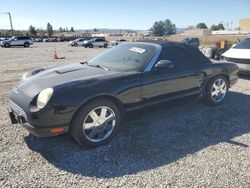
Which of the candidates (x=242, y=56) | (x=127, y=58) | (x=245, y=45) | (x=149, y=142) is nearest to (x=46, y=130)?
(x=149, y=142)

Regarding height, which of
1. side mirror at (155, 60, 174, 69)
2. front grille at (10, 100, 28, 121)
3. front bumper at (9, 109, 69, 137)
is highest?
side mirror at (155, 60, 174, 69)

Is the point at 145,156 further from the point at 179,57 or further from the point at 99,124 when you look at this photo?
the point at 179,57

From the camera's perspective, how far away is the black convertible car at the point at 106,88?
3.31 m

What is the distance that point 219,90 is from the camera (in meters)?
5.53

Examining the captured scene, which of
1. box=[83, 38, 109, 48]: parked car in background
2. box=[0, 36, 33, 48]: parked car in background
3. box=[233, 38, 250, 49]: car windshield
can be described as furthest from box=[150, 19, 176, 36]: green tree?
box=[233, 38, 250, 49]: car windshield

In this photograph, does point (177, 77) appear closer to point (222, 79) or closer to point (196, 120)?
point (196, 120)

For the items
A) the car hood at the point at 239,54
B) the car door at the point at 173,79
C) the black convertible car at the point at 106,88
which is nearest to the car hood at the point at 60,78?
the black convertible car at the point at 106,88

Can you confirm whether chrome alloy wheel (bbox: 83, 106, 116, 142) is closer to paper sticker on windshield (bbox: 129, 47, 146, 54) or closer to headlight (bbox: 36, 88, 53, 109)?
headlight (bbox: 36, 88, 53, 109)

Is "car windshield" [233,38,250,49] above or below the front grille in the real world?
above

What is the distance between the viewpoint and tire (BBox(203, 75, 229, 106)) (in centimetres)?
529

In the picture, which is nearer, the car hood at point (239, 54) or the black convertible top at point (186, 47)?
the black convertible top at point (186, 47)

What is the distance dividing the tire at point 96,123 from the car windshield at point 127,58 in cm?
77

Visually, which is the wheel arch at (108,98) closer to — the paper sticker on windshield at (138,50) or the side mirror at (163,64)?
the side mirror at (163,64)

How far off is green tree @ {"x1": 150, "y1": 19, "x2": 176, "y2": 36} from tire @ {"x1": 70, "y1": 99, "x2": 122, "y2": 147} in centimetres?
12598
